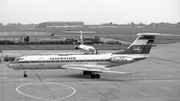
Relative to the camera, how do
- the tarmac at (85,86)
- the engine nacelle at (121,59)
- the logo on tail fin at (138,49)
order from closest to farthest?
the tarmac at (85,86) < the engine nacelle at (121,59) < the logo on tail fin at (138,49)

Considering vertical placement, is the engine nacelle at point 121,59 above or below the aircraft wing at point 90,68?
above

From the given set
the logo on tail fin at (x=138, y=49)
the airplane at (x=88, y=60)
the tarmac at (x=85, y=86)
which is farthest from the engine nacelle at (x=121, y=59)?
the tarmac at (x=85, y=86)

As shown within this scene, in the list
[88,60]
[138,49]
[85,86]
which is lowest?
[85,86]

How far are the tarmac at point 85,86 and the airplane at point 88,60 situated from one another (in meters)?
1.10

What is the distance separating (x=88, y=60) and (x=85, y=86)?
557 cm

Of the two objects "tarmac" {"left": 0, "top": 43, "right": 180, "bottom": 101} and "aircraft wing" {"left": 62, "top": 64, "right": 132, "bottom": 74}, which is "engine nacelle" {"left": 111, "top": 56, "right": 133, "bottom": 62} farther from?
"tarmac" {"left": 0, "top": 43, "right": 180, "bottom": 101}

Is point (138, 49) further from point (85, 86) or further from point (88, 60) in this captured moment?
point (85, 86)

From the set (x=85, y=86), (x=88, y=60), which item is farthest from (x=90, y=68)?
(x=85, y=86)

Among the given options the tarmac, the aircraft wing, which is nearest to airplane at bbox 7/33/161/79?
the aircraft wing

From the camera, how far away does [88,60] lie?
30750 mm

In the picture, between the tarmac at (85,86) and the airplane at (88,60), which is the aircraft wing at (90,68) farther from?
the tarmac at (85,86)

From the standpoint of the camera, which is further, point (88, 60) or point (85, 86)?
point (88, 60)

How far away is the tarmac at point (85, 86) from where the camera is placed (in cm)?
2148

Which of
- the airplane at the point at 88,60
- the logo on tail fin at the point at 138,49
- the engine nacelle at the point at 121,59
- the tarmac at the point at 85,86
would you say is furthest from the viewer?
the logo on tail fin at the point at 138,49
